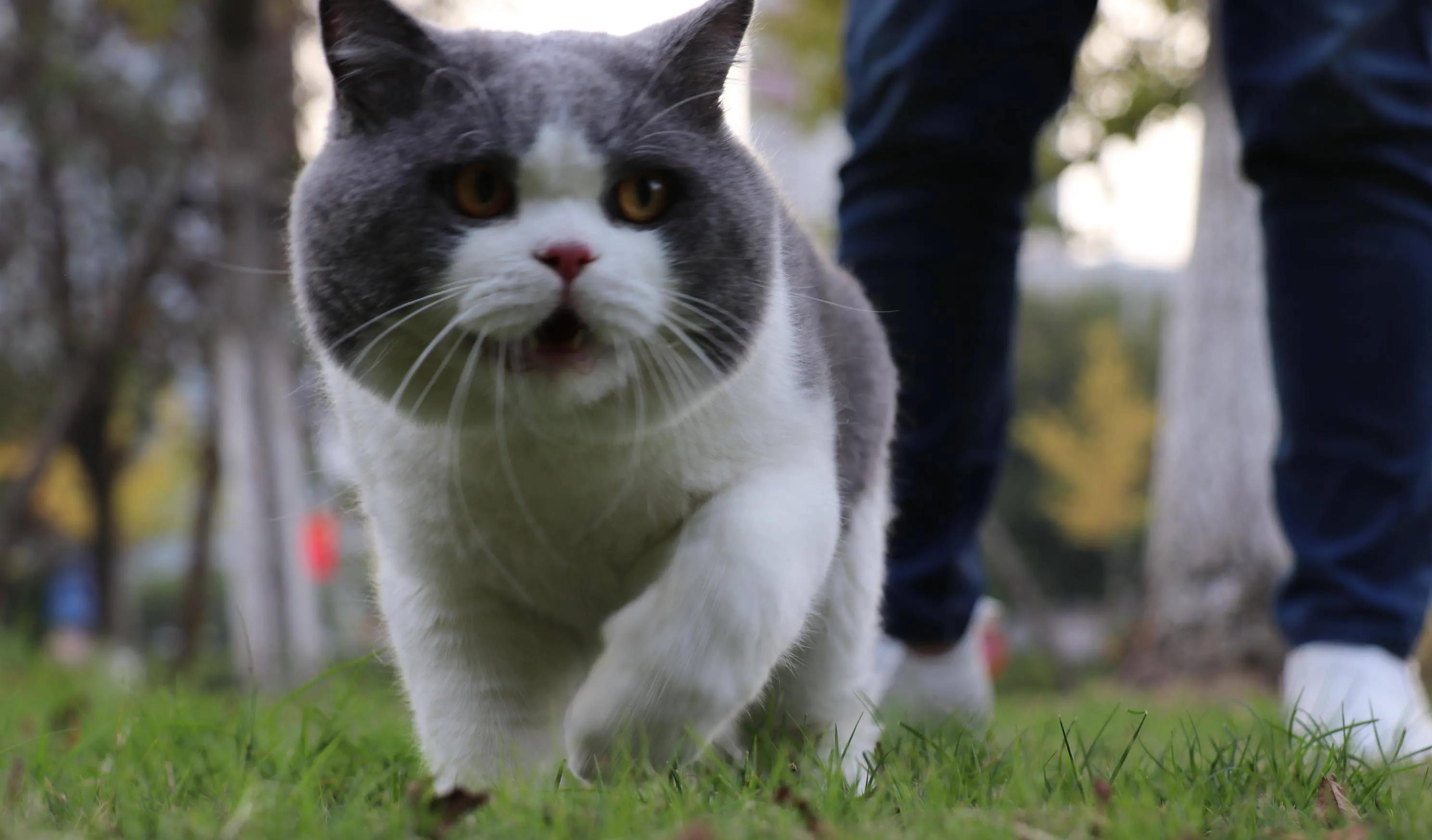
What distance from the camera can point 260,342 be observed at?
20.5 ft

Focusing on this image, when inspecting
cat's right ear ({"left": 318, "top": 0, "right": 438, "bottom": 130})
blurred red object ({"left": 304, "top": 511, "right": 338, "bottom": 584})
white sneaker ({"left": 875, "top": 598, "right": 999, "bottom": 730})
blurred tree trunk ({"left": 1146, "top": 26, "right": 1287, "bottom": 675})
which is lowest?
blurred red object ({"left": 304, "top": 511, "right": 338, "bottom": 584})

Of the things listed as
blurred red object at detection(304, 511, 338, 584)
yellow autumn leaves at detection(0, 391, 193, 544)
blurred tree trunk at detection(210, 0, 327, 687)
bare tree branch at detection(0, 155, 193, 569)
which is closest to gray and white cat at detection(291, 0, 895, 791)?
blurred tree trunk at detection(210, 0, 327, 687)

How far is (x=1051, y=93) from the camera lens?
2359mm

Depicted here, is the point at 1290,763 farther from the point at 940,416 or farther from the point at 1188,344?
the point at 1188,344

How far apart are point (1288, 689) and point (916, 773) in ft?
3.16

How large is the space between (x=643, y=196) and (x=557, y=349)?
22 cm

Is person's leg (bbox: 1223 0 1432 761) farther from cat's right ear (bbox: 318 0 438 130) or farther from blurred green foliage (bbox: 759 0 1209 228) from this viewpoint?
blurred green foliage (bbox: 759 0 1209 228)

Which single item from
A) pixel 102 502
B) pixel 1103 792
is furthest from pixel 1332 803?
pixel 102 502

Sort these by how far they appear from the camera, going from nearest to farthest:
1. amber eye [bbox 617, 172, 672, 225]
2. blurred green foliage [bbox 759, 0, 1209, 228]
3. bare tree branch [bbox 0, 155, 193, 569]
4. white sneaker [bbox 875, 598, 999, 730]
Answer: amber eye [bbox 617, 172, 672, 225]
white sneaker [bbox 875, 598, 999, 730]
bare tree branch [bbox 0, 155, 193, 569]
blurred green foliage [bbox 759, 0, 1209, 228]

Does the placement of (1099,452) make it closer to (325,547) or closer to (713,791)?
(325,547)

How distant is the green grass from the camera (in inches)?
49.8

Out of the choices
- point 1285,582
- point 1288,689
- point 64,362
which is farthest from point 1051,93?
point 64,362

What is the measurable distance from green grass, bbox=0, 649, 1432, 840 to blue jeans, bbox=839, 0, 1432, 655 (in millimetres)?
422

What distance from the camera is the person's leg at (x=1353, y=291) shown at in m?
2.13
